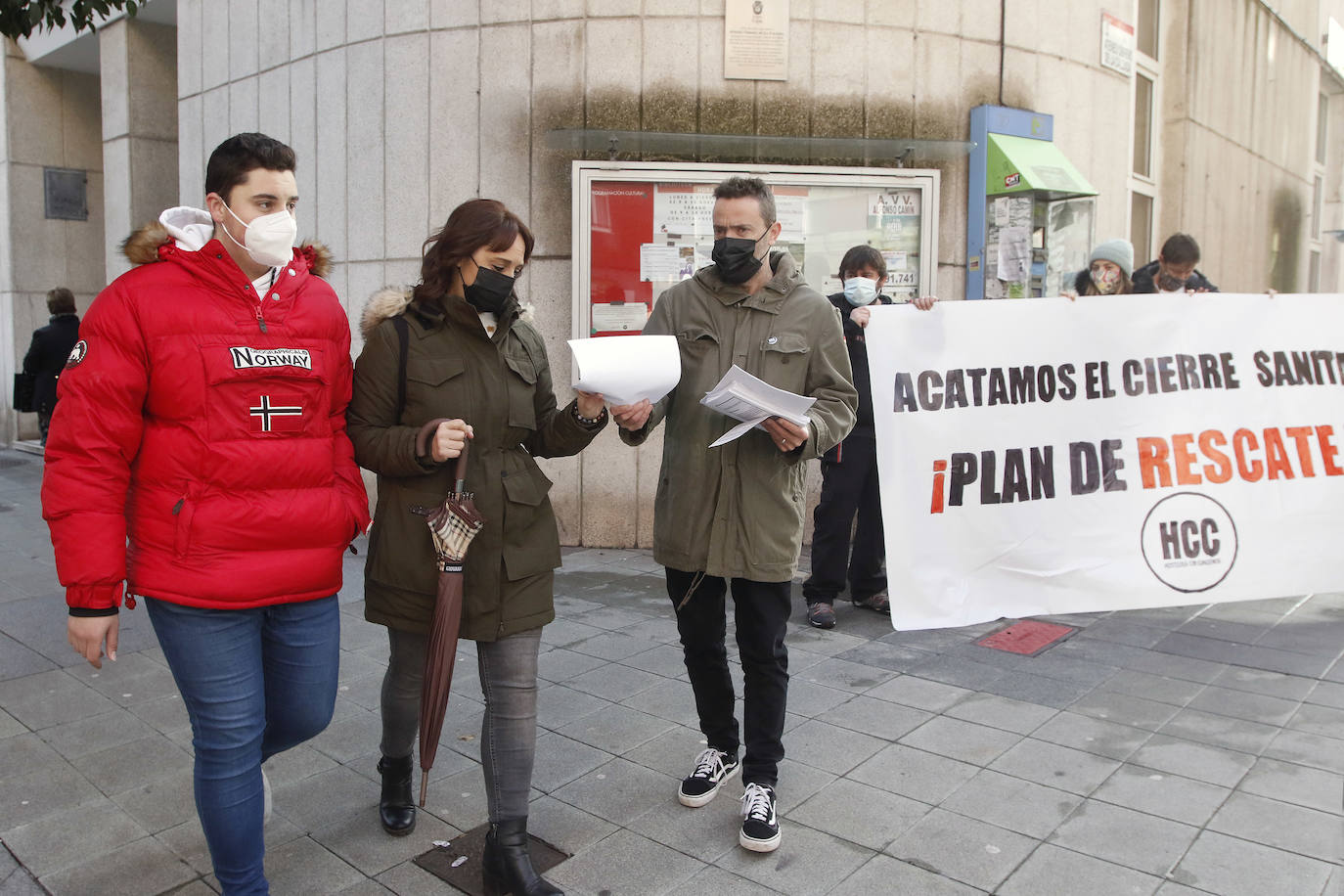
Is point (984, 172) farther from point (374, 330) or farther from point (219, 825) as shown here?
point (219, 825)

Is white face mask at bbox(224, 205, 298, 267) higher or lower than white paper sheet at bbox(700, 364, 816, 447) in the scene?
higher

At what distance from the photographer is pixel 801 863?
9.86 feet

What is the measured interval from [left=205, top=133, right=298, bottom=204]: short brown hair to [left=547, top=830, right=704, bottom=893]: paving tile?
2041mm

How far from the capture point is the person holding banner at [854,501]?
5.23 meters

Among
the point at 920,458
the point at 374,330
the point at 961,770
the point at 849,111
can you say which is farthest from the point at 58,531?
the point at 849,111

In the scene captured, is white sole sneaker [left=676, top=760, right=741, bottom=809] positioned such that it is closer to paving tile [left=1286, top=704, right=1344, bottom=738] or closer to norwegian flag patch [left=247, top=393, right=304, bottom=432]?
norwegian flag patch [left=247, top=393, right=304, bottom=432]

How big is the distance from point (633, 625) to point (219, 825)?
3.01 meters

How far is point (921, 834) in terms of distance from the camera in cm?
315

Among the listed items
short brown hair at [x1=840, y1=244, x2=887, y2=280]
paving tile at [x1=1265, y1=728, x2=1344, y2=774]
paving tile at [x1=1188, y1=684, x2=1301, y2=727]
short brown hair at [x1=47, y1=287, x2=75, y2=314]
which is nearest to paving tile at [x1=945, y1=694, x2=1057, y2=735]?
paving tile at [x1=1188, y1=684, x2=1301, y2=727]

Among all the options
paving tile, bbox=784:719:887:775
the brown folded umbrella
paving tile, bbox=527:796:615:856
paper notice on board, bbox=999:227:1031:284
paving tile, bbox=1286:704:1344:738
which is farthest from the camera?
paper notice on board, bbox=999:227:1031:284

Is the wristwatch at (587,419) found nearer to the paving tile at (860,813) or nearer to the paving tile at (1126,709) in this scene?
the paving tile at (860,813)

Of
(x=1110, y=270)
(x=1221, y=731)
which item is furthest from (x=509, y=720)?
(x=1110, y=270)

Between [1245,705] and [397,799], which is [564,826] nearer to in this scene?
[397,799]

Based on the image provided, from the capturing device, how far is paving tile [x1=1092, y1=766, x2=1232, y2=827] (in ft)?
10.7
